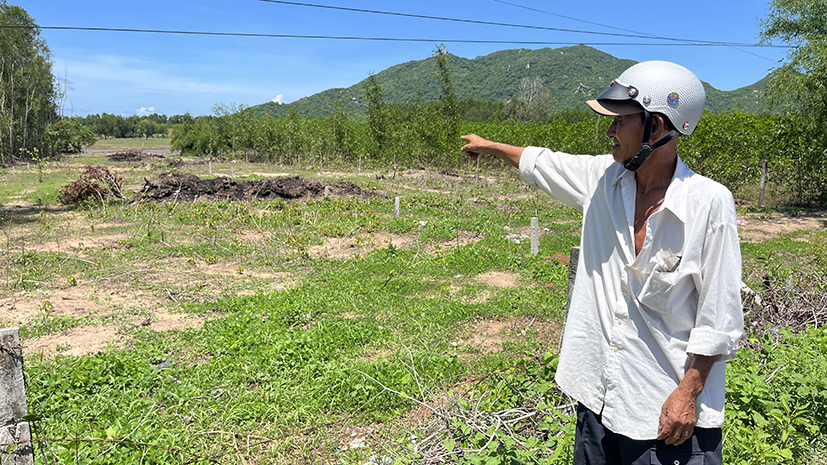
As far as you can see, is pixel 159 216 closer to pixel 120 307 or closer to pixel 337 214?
pixel 337 214

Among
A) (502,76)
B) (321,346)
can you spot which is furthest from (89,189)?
(502,76)

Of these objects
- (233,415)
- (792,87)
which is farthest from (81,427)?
(792,87)

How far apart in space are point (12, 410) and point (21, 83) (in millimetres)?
51870

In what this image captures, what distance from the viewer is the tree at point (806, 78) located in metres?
13.9

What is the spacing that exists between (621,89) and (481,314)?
15.8 feet

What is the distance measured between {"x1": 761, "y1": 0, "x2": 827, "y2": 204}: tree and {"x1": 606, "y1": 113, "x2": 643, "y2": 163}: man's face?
1633cm

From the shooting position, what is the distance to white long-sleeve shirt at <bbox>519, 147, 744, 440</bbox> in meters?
1.43

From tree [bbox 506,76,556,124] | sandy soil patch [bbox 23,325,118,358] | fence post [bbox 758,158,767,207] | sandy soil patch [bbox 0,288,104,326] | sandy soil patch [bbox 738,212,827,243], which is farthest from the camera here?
tree [bbox 506,76,556,124]

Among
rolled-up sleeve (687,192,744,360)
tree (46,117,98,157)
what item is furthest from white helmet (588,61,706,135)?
tree (46,117,98,157)

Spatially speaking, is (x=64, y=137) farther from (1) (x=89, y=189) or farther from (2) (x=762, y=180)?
(2) (x=762, y=180)

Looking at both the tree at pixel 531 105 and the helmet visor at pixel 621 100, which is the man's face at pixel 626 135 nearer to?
the helmet visor at pixel 621 100

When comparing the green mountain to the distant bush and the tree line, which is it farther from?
the distant bush

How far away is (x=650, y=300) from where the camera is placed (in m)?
1.52

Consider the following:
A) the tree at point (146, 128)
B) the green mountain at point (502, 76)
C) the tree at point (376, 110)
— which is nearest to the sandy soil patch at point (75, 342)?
the tree at point (376, 110)
